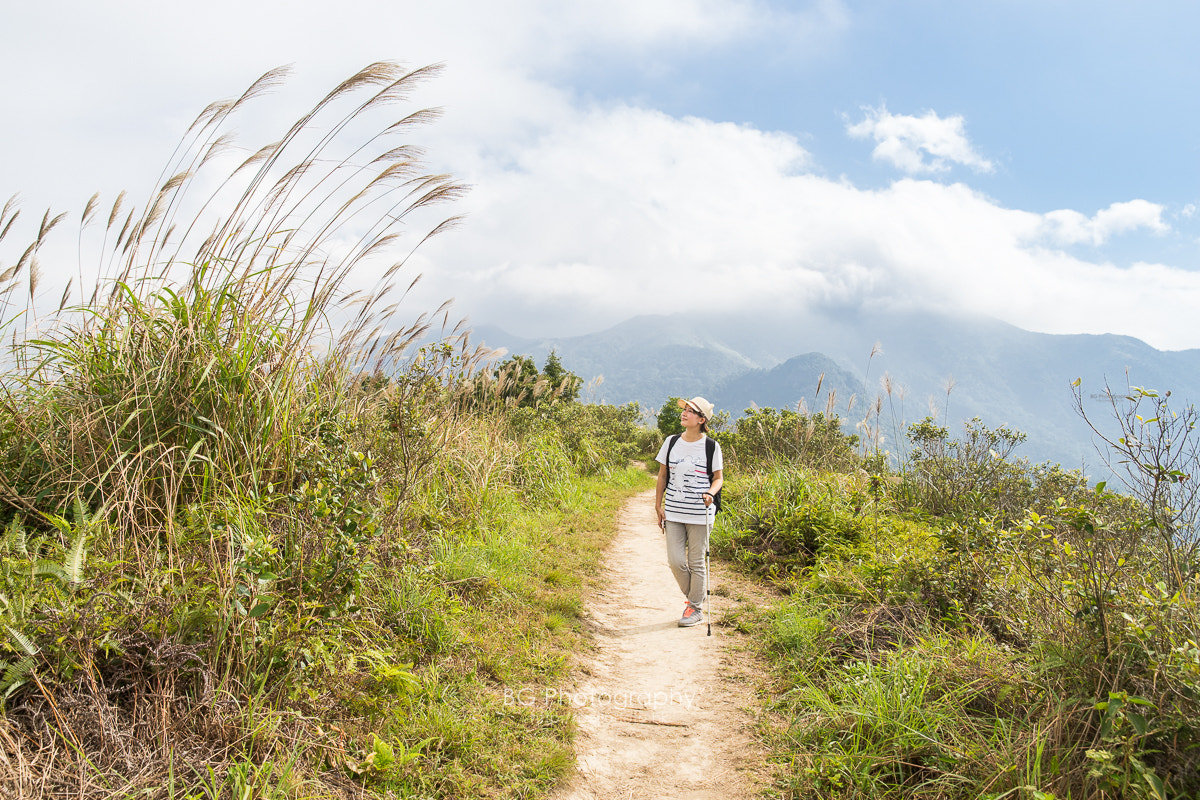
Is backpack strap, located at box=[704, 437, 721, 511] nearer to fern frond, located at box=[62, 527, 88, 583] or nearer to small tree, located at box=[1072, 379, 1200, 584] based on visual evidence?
small tree, located at box=[1072, 379, 1200, 584]

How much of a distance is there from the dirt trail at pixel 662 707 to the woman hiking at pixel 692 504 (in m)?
0.40

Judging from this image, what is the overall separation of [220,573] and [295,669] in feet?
1.93

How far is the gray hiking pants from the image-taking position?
18.2 feet

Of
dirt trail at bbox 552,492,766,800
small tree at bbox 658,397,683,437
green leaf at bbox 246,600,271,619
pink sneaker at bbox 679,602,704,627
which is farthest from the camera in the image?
small tree at bbox 658,397,683,437

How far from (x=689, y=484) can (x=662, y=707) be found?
2.12 meters

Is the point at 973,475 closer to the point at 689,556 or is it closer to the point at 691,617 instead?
the point at 689,556

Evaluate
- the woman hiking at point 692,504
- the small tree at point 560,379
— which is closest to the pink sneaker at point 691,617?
the woman hiking at point 692,504

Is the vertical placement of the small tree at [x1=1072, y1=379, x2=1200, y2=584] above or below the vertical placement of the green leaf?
above

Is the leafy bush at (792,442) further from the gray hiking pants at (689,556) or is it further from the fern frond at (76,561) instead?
the fern frond at (76,561)

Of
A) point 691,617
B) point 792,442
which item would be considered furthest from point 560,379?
point 691,617

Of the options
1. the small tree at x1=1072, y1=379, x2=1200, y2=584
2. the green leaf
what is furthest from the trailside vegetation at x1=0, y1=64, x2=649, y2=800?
the small tree at x1=1072, y1=379, x2=1200, y2=584

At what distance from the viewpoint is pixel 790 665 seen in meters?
4.38

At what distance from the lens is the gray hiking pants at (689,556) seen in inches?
218

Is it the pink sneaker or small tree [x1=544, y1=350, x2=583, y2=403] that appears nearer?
the pink sneaker
